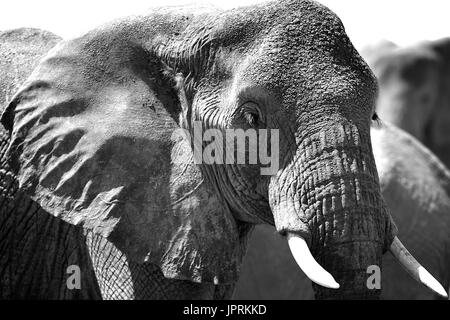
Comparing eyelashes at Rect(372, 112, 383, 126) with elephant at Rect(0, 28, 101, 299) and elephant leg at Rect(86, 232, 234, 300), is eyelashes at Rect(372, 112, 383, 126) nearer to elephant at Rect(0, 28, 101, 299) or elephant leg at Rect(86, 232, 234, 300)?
elephant leg at Rect(86, 232, 234, 300)

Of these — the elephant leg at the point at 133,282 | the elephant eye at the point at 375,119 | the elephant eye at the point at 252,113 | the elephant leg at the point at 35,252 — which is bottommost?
the elephant leg at the point at 133,282

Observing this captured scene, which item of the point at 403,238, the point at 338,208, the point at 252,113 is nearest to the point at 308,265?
the point at 338,208

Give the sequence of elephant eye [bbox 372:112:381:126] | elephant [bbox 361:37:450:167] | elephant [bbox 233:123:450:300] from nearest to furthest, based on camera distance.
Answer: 1. elephant eye [bbox 372:112:381:126]
2. elephant [bbox 233:123:450:300]
3. elephant [bbox 361:37:450:167]

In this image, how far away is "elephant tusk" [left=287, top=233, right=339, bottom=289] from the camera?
339 centimetres

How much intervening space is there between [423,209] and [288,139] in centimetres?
351

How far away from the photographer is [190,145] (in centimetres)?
398

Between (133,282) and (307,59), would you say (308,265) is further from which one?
(133,282)

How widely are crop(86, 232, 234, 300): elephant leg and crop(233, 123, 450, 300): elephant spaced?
2540 mm

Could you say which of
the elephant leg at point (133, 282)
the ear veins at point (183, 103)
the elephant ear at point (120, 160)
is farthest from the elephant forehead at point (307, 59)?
the elephant leg at point (133, 282)

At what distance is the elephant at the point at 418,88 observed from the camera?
11.2 meters

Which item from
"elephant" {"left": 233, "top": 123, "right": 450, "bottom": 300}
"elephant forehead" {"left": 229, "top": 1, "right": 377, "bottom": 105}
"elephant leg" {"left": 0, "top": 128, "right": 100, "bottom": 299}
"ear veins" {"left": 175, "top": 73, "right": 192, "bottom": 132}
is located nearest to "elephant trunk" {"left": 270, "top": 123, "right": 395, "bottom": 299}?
"elephant forehead" {"left": 229, "top": 1, "right": 377, "bottom": 105}

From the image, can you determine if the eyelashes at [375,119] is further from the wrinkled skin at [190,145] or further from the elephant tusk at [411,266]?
the elephant tusk at [411,266]

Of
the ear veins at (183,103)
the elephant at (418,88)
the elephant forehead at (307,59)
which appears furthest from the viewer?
the elephant at (418,88)

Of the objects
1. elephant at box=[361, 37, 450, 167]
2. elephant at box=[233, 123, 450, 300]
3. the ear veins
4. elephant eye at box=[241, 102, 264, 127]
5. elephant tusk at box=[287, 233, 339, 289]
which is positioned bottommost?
elephant tusk at box=[287, 233, 339, 289]
